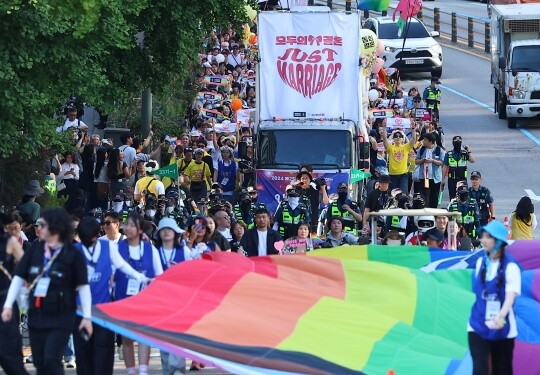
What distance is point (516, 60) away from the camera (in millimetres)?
37438

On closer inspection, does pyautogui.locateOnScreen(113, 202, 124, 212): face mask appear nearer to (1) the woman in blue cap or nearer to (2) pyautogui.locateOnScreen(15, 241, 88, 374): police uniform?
(2) pyautogui.locateOnScreen(15, 241, 88, 374): police uniform

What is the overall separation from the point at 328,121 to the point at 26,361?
31.7ft

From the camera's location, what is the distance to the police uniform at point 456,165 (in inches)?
1086

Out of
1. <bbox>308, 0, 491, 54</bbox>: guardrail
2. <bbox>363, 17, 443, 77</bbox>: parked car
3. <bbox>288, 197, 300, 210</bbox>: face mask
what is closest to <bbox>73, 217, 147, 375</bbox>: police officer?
<bbox>288, 197, 300, 210</bbox>: face mask

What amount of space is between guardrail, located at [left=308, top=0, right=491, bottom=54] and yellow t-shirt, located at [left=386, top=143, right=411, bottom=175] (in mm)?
25824

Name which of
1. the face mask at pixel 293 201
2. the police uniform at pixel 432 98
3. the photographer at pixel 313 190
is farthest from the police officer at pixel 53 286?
the police uniform at pixel 432 98

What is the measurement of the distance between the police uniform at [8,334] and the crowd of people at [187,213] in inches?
0.5

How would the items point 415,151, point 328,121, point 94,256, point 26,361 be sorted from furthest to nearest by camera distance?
point 415,151 < point 328,121 < point 26,361 < point 94,256

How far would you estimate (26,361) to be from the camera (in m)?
17.3

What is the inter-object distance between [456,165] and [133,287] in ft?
45.6

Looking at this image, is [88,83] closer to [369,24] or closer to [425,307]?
[425,307]

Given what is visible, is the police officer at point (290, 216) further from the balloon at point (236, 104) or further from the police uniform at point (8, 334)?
the balloon at point (236, 104)

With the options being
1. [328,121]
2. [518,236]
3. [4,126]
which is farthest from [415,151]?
[4,126]

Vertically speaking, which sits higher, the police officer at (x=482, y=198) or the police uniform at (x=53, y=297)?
the police uniform at (x=53, y=297)
